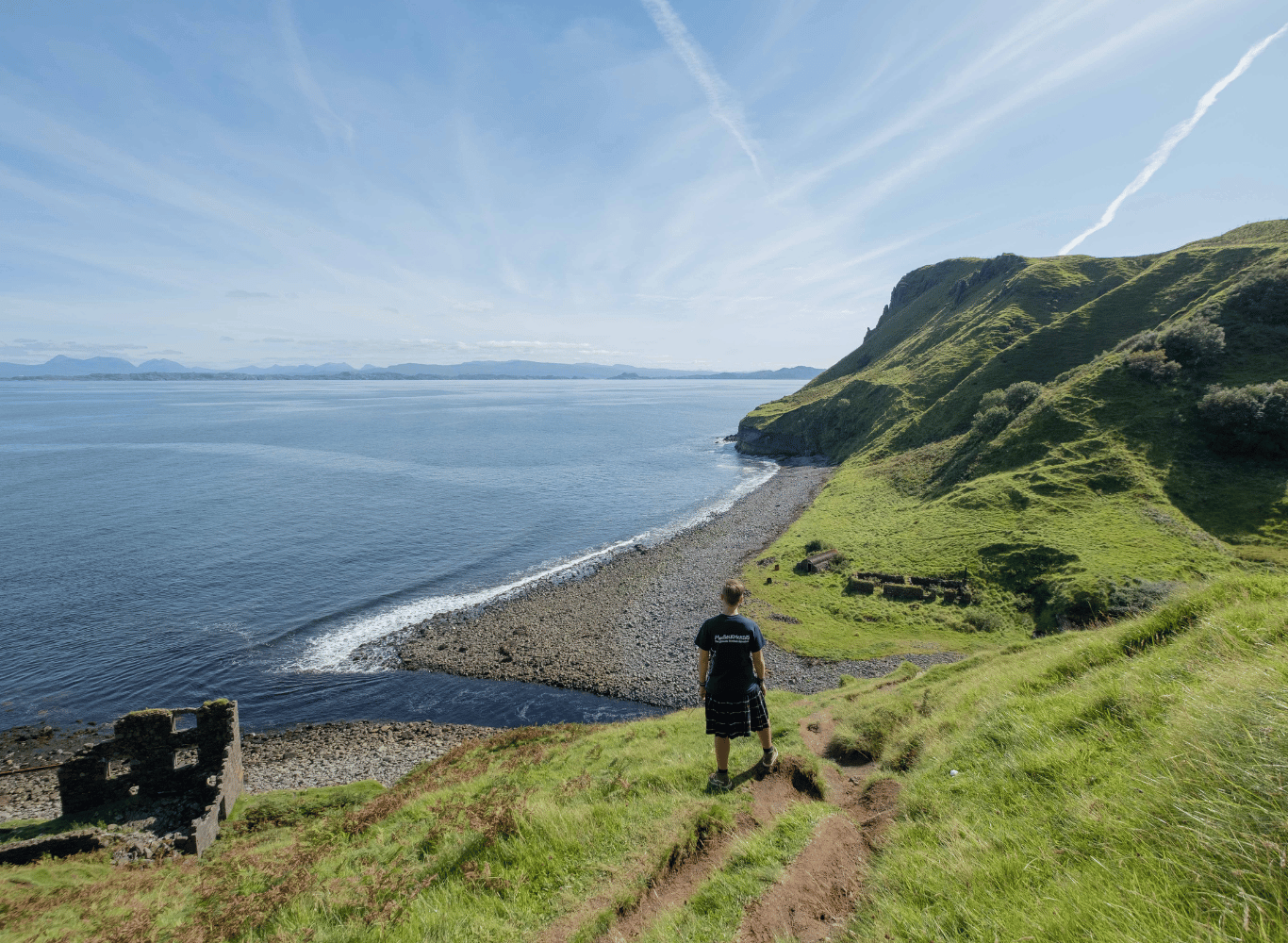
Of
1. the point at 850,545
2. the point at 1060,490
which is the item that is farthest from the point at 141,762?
the point at 1060,490

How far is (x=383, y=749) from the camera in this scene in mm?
27766

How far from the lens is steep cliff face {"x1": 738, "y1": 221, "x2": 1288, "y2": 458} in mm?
76188

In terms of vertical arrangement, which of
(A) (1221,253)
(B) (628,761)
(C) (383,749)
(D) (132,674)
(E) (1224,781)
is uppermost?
(A) (1221,253)

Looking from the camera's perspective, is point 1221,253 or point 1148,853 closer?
point 1148,853

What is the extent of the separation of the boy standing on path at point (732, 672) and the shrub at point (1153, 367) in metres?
67.2

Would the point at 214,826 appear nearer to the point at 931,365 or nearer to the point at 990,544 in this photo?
the point at 990,544

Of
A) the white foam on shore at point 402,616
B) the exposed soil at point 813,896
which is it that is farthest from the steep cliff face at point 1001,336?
the exposed soil at point 813,896

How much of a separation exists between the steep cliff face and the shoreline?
4912 cm

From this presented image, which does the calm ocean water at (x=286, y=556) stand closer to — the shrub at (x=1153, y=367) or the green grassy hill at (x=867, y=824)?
the green grassy hill at (x=867, y=824)

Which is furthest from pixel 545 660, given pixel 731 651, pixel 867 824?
pixel 867 824

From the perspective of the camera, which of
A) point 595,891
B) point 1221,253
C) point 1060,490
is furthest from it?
point 1221,253

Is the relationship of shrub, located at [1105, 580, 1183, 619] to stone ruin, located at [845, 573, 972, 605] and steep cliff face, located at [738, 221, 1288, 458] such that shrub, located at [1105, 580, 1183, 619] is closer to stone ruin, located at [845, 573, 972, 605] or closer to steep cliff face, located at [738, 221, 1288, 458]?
stone ruin, located at [845, 573, 972, 605]

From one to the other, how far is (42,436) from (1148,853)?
732ft

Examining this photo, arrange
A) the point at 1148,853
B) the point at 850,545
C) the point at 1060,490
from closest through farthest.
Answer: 1. the point at 1148,853
2. the point at 1060,490
3. the point at 850,545
